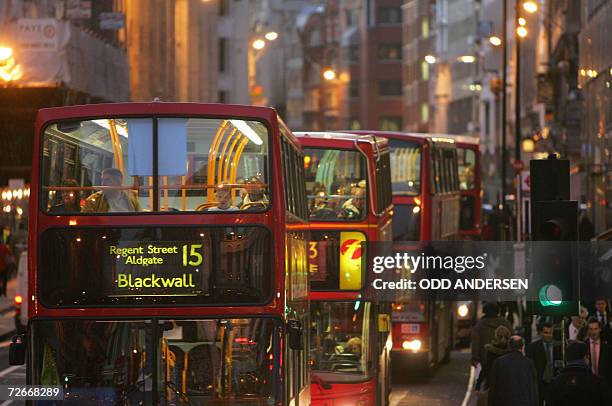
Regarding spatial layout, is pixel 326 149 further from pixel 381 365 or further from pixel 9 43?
pixel 9 43

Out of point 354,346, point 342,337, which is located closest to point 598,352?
point 354,346

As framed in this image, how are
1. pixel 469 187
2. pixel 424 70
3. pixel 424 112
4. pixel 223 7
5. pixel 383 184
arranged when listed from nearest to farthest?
pixel 383 184 → pixel 469 187 → pixel 223 7 → pixel 424 70 → pixel 424 112

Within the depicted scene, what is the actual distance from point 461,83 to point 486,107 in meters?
13.1

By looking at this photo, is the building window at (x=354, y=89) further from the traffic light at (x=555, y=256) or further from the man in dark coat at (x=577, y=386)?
the man in dark coat at (x=577, y=386)

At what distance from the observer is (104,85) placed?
194 feet

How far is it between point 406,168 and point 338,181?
26.3 feet

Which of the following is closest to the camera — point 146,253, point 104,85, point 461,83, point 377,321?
point 146,253

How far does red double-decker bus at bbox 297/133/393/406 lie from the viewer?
21.6 meters

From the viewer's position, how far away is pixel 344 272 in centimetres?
2227

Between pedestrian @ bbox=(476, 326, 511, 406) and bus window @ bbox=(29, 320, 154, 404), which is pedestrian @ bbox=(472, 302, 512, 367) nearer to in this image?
pedestrian @ bbox=(476, 326, 511, 406)

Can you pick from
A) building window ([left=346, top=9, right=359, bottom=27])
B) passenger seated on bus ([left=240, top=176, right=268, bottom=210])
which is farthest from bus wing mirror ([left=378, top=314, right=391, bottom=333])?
building window ([left=346, top=9, right=359, bottom=27])

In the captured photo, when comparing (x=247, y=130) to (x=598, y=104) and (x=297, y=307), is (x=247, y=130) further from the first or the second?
(x=598, y=104)

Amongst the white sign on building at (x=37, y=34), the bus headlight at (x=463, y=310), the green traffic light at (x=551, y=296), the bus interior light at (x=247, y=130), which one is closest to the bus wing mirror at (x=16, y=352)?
the bus interior light at (x=247, y=130)

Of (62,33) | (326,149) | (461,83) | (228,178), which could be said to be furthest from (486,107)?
(228,178)
